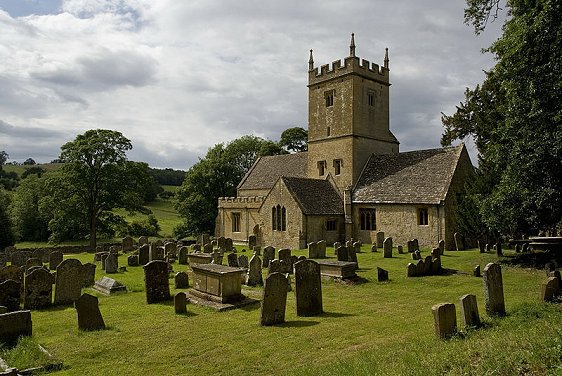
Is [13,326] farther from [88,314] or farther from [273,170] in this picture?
[273,170]

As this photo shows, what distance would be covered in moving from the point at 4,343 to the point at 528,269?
17.8 m

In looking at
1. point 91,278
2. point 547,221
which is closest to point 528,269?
point 547,221

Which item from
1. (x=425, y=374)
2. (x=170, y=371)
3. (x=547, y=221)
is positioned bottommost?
(x=170, y=371)

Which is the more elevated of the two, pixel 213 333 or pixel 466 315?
pixel 466 315

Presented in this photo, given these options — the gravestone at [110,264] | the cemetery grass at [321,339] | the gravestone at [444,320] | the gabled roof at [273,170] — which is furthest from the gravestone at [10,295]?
the gabled roof at [273,170]

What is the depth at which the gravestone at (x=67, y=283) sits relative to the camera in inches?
533

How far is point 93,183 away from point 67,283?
2461 centimetres

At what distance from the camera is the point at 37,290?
13.0 metres

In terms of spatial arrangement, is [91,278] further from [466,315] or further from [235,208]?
[235,208]

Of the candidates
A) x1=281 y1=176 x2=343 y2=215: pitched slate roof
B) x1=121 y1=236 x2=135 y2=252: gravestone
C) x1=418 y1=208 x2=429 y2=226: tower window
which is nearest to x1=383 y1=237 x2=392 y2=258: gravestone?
x1=418 y1=208 x2=429 y2=226: tower window

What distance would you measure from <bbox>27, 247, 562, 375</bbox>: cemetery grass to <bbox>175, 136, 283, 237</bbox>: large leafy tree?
32.7 meters

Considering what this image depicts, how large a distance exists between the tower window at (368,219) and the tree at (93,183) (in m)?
20.2

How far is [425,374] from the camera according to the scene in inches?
224

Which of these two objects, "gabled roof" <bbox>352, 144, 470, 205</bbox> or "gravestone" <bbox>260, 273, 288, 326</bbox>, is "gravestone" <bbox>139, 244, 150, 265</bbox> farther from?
"gabled roof" <bbox>352, 144, 470, 205</bbox>
